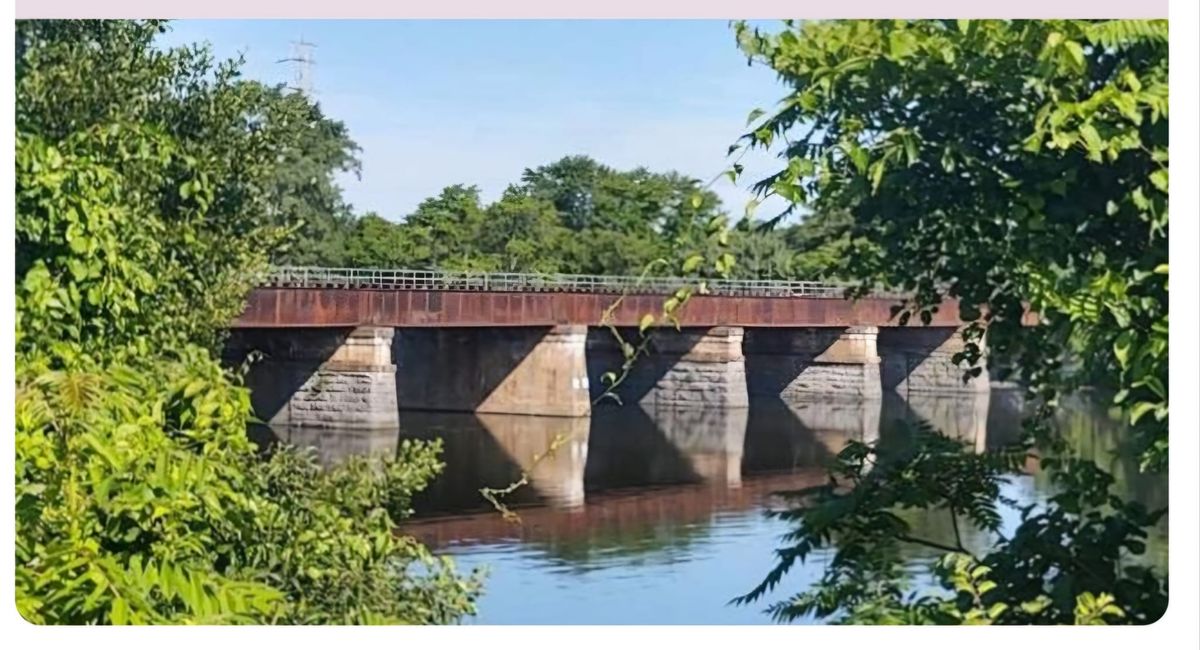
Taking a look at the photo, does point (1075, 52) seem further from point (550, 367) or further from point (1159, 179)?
point (550, 367)

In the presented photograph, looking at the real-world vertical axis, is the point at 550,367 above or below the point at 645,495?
above

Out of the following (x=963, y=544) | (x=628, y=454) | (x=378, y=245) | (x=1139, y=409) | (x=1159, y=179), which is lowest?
(x=963, y=544)

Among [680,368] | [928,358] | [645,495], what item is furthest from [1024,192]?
[645,495]

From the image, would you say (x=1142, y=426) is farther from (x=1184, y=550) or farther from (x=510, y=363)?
(x=510, y=363)

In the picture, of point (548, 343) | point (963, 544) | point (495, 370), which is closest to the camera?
point (963, 544)

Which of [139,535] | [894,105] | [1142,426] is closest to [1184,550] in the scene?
[1142,426]

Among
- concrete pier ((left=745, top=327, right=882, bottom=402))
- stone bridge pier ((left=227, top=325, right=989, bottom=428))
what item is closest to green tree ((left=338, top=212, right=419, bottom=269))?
stone bridge pier ((left=227, top=325, right=989, bottom=428))
